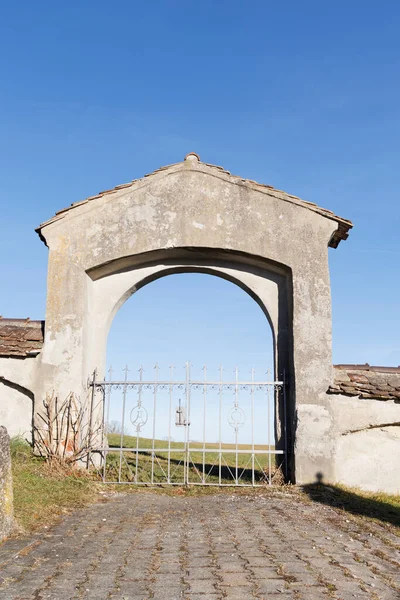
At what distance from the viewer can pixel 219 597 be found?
13.4 feet

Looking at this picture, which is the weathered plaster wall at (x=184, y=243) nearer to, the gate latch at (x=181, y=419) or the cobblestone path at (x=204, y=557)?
the gate latch at (x=181, y=419)

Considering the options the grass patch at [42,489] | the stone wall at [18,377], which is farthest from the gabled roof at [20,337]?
the grass patch at [42,489]

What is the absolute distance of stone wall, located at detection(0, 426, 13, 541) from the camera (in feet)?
18.5

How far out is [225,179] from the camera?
10727mm

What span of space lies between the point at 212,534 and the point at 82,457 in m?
4.26

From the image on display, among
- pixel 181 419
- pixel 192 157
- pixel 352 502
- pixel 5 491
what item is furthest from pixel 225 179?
pixel 5 491

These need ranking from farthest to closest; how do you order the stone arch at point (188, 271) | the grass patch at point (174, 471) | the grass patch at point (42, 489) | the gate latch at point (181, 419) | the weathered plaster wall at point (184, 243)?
the stone arch at point (188, 271) → the weathered plaster wall at point (184, 243) → the gate latch at point (181, 419) → the grass patch at point (174, 471) → the grass patch at point (42, 489)

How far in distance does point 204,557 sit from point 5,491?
6.62 feet

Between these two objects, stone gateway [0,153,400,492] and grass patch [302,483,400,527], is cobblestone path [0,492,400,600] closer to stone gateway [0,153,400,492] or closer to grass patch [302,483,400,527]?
grass patch [302,483,400,527]

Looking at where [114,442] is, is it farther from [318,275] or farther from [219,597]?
[219,597]

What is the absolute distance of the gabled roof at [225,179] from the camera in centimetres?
1047

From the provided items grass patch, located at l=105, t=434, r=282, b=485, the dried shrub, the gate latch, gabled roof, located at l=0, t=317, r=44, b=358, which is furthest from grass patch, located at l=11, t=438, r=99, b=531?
the gate latch

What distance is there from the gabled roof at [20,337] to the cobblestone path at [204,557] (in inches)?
137

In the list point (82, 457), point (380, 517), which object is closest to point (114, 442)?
point (82, 457)
